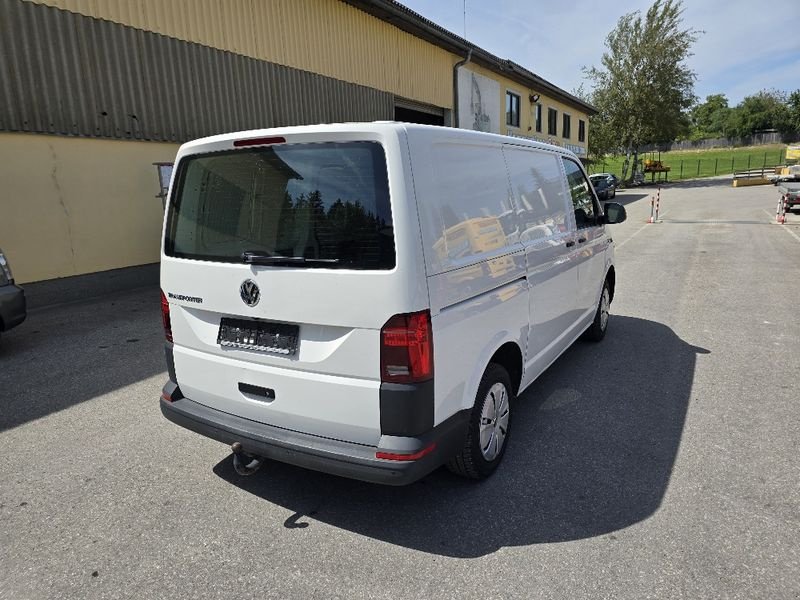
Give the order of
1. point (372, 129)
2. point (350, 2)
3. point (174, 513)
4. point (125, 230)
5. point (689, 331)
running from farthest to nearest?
point (350, 2) < point (125, 230) < point (689, 331) < point (174, 513) < point (372, 129)

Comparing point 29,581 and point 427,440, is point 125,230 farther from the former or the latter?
point 427,440

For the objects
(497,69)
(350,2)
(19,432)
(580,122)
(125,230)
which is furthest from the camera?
(580,122)

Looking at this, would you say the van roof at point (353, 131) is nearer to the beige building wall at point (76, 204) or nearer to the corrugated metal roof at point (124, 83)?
the beige building wall at point (76, 204)

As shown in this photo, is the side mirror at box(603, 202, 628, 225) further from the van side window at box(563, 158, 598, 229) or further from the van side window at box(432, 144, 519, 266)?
the van side window at box(432, 144, 519, 266)

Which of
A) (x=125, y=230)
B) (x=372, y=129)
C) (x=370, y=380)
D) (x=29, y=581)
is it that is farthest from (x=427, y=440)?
(x=125, y=230)

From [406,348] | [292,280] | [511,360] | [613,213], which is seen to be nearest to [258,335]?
[292,280]

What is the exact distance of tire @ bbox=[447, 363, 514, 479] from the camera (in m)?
2.85

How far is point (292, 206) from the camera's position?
8.32 feet

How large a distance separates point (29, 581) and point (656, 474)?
333cm

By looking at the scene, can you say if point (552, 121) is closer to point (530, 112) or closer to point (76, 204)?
point (530, 112)

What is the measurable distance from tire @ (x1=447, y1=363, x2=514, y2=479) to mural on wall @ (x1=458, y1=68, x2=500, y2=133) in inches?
675

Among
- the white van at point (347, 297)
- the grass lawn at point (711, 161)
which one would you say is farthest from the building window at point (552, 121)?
the white van at point (347, 297)

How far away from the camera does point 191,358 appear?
9.62ft

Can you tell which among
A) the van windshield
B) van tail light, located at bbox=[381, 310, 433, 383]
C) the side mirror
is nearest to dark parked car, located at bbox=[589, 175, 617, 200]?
the side mirror
